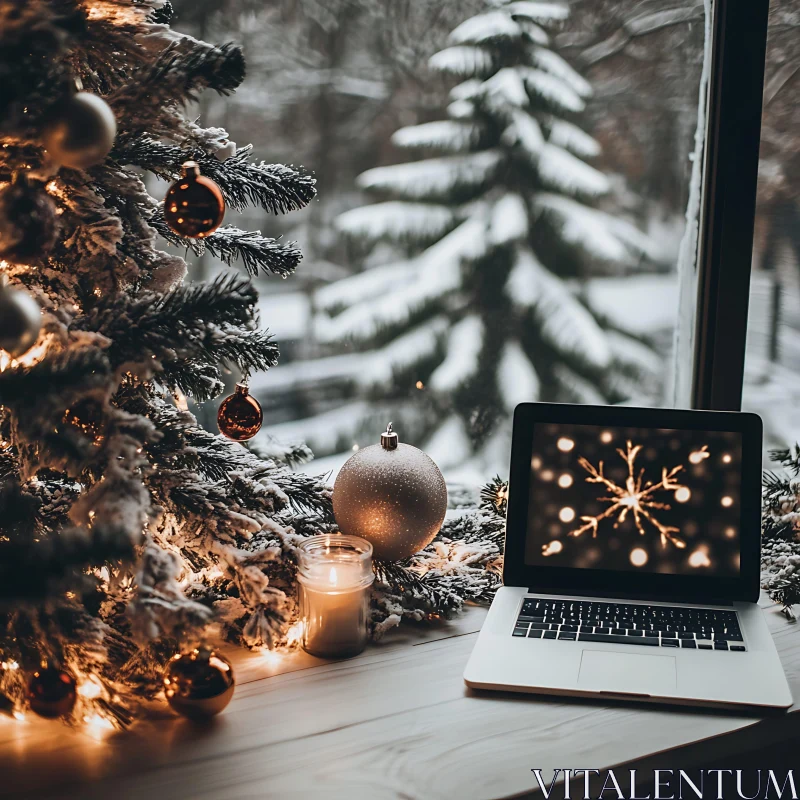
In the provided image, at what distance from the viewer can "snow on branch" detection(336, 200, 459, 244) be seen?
4.26ft

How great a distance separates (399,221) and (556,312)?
285 mm

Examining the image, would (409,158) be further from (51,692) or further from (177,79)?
(51,692)

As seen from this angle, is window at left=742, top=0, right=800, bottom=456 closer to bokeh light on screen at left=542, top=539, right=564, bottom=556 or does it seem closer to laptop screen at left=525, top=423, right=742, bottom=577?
laptop screen at left=525, top=423, right=742, bottom=577

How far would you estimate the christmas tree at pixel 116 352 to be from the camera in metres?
0.64

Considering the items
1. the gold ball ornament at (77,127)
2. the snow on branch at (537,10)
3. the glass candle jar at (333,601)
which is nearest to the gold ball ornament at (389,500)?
the glass candle jar at (333,601)

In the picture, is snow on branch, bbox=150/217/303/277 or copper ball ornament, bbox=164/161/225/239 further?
snow on branch, bbox=150/217/303/277

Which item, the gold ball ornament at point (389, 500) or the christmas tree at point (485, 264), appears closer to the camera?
the gold ball ornament at point (389, 500)

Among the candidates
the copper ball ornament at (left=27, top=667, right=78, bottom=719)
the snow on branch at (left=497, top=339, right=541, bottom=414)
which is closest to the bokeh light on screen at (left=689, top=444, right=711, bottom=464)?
the snow on branch at (left=497, top=339, right=541, bottom=414)

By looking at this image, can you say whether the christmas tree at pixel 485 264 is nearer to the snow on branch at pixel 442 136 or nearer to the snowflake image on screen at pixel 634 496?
the snow on branch at pixel 442 136

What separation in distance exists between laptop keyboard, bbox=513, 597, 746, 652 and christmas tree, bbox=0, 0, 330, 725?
Result: 0.29 meters

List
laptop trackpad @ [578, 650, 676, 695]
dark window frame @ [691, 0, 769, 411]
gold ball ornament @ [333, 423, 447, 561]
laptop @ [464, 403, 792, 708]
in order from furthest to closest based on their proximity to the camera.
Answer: dark window frame @ [691, 0, 769, 411]
gold ball ornament @ [333, 423, 447, 561]
laptop @ [464, 403, 792, 708]
laptop trackpad @ [578, 650, 676, 695]

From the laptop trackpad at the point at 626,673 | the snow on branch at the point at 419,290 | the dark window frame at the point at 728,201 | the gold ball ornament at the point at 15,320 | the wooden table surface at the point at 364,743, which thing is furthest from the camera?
the snow on branch at the point at 419,290

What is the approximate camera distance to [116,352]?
28.7 inches

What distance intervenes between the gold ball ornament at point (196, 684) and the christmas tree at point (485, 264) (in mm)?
598
